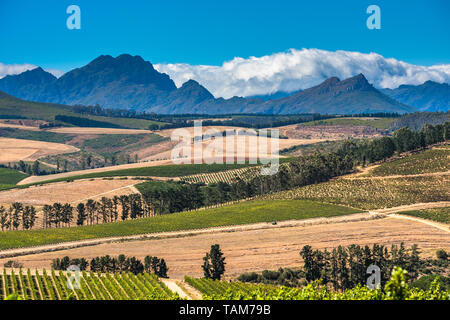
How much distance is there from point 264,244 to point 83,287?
50.7 meters

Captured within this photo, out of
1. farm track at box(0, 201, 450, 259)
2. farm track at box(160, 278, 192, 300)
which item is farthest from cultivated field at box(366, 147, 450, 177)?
farm track at box(160, 278, 192, 300)

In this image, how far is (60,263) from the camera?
94188mm

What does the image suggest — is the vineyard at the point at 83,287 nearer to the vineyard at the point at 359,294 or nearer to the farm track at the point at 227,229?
the vineyard at the point at 359,294

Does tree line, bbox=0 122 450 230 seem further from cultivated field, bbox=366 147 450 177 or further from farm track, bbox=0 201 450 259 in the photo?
farm track, bbox=0 201 450 259

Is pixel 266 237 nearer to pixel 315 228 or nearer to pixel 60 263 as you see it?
pixel 315 228

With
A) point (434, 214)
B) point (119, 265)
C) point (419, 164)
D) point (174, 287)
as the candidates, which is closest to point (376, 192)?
point (434, 214)

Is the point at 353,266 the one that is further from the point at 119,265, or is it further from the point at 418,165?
the point at 418,165

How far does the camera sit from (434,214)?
12900 cm

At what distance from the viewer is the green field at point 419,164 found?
560 ft

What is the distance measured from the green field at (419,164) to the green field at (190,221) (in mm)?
43851

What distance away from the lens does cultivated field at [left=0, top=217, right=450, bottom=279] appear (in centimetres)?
9788
